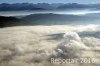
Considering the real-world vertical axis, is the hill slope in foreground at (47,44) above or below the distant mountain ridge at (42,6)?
below

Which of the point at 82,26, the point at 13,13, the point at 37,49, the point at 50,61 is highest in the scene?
the point at 13,13

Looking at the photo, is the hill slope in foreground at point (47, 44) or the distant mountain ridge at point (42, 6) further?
the distant mountain ridge at point (42, 6)

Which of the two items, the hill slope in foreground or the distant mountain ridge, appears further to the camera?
the distant mountain ridge

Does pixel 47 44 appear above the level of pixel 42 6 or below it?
below

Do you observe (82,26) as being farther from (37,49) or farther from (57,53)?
(37,49)

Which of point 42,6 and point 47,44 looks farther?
point 42,6

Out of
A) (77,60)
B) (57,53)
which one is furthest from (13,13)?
(77,60)

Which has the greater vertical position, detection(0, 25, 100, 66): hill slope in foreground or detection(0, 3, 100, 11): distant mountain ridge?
Answer: detection(0, 3, 100, 11): distant mountain ridge

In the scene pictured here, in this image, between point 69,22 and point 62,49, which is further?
point 69,22
